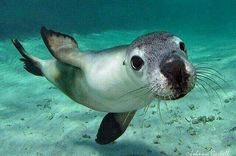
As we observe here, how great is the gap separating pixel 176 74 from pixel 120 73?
891 mm

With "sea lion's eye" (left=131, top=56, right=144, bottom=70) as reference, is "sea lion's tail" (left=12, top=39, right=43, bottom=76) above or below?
above

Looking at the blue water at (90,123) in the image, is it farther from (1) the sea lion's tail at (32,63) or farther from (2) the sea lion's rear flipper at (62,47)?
(2) the sea lion's rear flipper at (62,47)

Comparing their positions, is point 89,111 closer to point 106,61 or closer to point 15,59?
point 106,61

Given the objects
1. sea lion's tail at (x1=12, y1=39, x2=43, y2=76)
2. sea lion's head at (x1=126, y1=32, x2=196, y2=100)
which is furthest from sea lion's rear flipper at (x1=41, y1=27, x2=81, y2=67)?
sea lion's head at (x1=126, y1=32, x2=196, y2=100)

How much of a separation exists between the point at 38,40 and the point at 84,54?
12.4 meters

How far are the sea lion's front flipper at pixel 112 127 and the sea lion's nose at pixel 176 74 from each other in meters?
1.99

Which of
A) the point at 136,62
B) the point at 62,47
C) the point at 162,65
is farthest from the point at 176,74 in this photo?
the point at 62,47

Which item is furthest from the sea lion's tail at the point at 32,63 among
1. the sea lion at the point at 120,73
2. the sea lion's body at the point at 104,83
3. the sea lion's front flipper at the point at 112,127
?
the sea lion's front flipper at the point at 112,127

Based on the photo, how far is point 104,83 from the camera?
3.71 m

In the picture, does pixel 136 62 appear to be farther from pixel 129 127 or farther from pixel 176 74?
pixel 129 127

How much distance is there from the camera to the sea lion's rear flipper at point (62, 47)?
14.0 feet

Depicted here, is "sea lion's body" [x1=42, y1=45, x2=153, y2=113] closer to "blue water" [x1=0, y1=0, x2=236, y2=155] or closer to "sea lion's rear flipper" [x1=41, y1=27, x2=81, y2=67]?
"sea lion's rear flipper" [x1=41, y1=27, x2=81, y2=67]

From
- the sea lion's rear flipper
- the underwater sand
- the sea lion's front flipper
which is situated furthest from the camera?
the underwater sand

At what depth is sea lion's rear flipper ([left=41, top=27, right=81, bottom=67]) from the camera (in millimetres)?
4273
